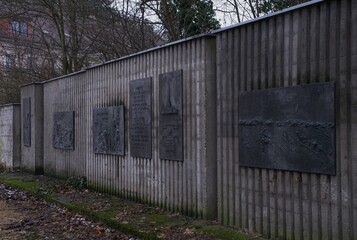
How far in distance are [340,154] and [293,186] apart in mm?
895

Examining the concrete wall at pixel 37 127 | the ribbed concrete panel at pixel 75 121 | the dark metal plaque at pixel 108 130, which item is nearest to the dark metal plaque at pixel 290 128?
the dark metal plaque at pixel 108 130

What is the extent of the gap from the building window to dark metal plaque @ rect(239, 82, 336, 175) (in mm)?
17034

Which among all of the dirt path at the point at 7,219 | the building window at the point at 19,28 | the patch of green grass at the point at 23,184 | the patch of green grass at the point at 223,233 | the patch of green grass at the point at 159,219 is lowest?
the dirt path at the point at 7,219

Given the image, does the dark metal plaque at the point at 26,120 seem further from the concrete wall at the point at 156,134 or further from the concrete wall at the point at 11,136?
the concrete wall at the point at 156,134

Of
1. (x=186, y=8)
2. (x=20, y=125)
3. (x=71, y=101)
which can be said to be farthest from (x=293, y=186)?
(x=20, y=125)

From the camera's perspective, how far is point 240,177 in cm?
712

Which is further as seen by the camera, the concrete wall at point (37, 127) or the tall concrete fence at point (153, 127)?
the concrete wall at point (37, 127)

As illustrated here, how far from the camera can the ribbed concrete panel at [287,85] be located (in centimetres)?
545

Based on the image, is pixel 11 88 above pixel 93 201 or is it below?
above

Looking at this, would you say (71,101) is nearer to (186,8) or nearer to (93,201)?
(93,201)

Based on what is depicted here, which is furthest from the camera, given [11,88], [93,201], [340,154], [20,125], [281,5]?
[11,88]

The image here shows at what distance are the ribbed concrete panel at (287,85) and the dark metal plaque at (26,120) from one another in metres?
11.4

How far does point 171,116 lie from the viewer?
877 centimetres

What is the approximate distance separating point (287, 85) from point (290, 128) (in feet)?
1.93
